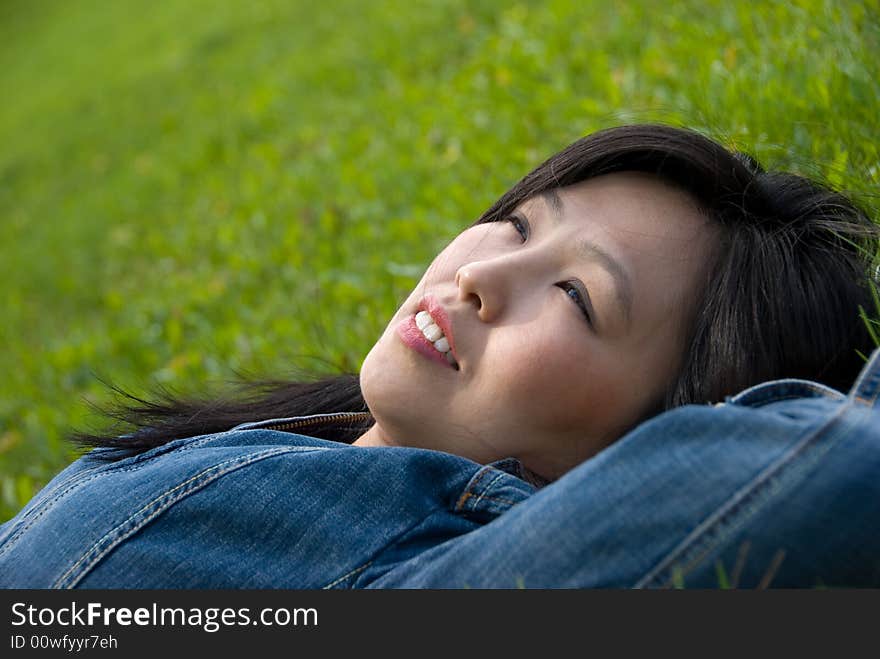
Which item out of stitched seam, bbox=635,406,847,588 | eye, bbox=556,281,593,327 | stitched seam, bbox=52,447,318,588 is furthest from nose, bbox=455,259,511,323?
stitched seam, bbox=635,406,847,588

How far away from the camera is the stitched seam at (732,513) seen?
4.73 ft

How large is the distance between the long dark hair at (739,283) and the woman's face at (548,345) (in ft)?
0.29

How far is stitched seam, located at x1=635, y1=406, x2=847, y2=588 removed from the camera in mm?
1442

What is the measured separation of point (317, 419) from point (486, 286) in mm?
662

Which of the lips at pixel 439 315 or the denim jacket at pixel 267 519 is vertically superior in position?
the lips at pixel 439 315

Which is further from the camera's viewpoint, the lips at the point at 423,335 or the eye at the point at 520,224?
the eye at the point at 520,224

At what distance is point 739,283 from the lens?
215 cm

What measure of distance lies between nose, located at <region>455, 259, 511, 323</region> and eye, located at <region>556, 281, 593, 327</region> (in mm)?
129

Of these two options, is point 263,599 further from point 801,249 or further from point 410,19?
point 410,19

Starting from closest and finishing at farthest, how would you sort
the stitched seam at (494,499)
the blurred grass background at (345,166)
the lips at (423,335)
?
the stitched seam at (494,499)
the lips at (423,335)
the blurred grass background at (345,166)

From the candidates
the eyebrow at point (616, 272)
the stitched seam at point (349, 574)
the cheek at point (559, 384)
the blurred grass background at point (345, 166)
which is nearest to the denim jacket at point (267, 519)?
the stitched seam at point (349, 574)

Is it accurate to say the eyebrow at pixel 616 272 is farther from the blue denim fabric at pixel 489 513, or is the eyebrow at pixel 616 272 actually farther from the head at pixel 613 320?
the blue denim fabric at pixel 489 513

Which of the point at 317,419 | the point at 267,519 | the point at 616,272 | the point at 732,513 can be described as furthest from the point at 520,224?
the point at 732,513

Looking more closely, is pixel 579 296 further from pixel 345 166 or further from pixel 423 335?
pixel 345 166
